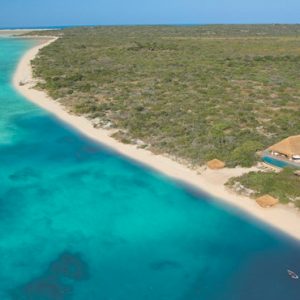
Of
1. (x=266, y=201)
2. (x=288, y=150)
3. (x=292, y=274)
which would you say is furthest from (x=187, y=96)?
(x=292, y=274)

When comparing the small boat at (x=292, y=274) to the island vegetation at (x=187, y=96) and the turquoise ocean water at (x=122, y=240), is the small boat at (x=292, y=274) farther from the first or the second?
the island vegetation at (x=187, y=96)

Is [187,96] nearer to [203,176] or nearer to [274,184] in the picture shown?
[203,176]

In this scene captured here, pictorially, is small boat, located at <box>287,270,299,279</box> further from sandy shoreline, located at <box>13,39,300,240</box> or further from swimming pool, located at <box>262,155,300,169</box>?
swimming pool, located at <box>262,155,300,169</box>

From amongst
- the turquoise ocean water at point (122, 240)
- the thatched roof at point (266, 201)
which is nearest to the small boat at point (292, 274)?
the turquoise ocean water at point (122, 240)

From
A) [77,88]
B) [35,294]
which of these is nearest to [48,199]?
[35,294]

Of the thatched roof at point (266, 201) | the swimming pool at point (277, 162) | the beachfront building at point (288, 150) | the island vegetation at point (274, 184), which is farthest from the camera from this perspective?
the beachfront building at point (288, 150)

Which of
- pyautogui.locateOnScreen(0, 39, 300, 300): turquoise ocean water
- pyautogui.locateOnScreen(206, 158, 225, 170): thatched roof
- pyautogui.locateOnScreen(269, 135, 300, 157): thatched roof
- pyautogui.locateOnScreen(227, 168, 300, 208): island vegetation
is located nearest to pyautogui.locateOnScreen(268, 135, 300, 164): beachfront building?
pyautogui.locateOnScreen(269, 135, 300, 157): thatched roof

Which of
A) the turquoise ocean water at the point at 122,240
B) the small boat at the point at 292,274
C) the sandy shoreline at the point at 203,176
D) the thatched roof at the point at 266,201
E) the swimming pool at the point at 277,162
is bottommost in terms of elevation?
the turquoise ocean water at the point at 122,240
